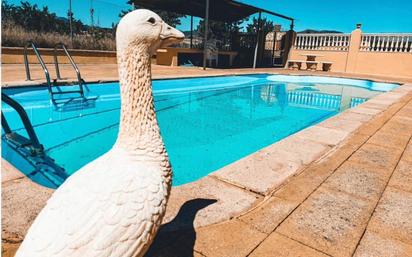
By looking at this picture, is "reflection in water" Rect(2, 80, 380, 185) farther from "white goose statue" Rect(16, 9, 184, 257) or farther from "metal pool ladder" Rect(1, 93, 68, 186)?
"white goose statue" Rect(16, 9, 184, 257)

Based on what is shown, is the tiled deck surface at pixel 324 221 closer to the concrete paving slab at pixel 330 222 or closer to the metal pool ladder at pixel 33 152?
the concrete paving slab at pixel 330 222

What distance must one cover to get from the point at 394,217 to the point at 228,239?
4.00 feet

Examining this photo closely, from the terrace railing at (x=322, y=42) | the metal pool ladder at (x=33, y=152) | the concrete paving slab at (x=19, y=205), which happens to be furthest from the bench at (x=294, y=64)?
the concrete paving slab at (x=19, y=205)

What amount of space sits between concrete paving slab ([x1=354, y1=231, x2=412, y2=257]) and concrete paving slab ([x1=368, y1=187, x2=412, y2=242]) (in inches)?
2.6

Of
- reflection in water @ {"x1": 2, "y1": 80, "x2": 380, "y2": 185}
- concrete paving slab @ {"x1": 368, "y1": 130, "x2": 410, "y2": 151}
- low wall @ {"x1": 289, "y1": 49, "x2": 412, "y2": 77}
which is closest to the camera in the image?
concrete paving slab @ {"x1": 368, "y1": 130, "x2": 410, "y2": 151}

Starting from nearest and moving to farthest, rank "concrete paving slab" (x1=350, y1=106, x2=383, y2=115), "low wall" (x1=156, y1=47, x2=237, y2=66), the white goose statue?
the white goose statue
"concrete paving slab" (x1=350, y1=106, x2=383, y2=115)
"low wall" (x1=156, y1=47, x2=237, y2=66)

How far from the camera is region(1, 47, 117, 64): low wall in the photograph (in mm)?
11044

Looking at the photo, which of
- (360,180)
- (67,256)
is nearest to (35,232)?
(67,256)

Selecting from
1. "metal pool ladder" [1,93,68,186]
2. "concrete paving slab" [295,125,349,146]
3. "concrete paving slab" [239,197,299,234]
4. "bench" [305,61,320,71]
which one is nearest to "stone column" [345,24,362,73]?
"bench" [305,61,320,71]

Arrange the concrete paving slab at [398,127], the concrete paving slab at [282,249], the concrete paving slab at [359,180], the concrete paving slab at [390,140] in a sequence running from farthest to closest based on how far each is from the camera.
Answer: the concrete paving slab at [398,127] < the concrete paving slab at [390,140] < the concrete paving slab at [359,180] < the concrete paving slab at [282,249]

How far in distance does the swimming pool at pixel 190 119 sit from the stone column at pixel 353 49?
542cm

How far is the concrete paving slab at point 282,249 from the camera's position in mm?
1548

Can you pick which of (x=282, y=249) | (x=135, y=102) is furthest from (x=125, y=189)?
(x=282, y=249)

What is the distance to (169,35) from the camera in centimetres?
129
